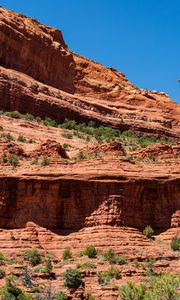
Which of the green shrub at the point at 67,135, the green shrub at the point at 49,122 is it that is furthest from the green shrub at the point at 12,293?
the green shrub at the point at 49,122

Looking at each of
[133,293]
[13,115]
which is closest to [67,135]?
[13,115]

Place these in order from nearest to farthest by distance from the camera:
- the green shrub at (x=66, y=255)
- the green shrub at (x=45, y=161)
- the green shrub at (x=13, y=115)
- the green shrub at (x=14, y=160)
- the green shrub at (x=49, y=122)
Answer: the green shrub at (x=66, y=255) → the green shrub at (x=45, y=161) → the green shrub at (x=14, y=160) → the green shrub at (x=13, y=115) → the green shrub at (x=49, y=122)

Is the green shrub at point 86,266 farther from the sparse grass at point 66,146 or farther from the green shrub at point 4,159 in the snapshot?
the sparse grass at point 66,146

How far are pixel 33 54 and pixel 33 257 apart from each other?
130 feet

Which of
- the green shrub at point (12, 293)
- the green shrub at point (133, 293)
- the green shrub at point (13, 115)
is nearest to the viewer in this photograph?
the green shrub at point (133, 293)

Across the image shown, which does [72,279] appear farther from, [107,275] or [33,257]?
[33,257]

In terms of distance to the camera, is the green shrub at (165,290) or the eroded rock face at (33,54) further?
the eroded rock face at (33,54)

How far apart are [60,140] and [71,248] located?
61.3ft

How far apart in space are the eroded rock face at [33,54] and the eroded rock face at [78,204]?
1163 inches

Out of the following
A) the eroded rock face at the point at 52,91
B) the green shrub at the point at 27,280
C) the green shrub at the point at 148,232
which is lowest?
the green shrub at the point at 27,280

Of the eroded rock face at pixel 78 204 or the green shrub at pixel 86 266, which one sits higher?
the eroded rock face at pixel 78 204

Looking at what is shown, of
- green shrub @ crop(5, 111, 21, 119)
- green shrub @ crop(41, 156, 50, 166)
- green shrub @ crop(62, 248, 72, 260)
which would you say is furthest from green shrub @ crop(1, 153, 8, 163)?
green shrub @ crop(5, 111, 21, 119)

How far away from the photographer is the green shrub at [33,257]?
32344 millimetres

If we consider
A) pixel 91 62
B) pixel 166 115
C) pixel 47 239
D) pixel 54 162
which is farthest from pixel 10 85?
pixel 91 62
